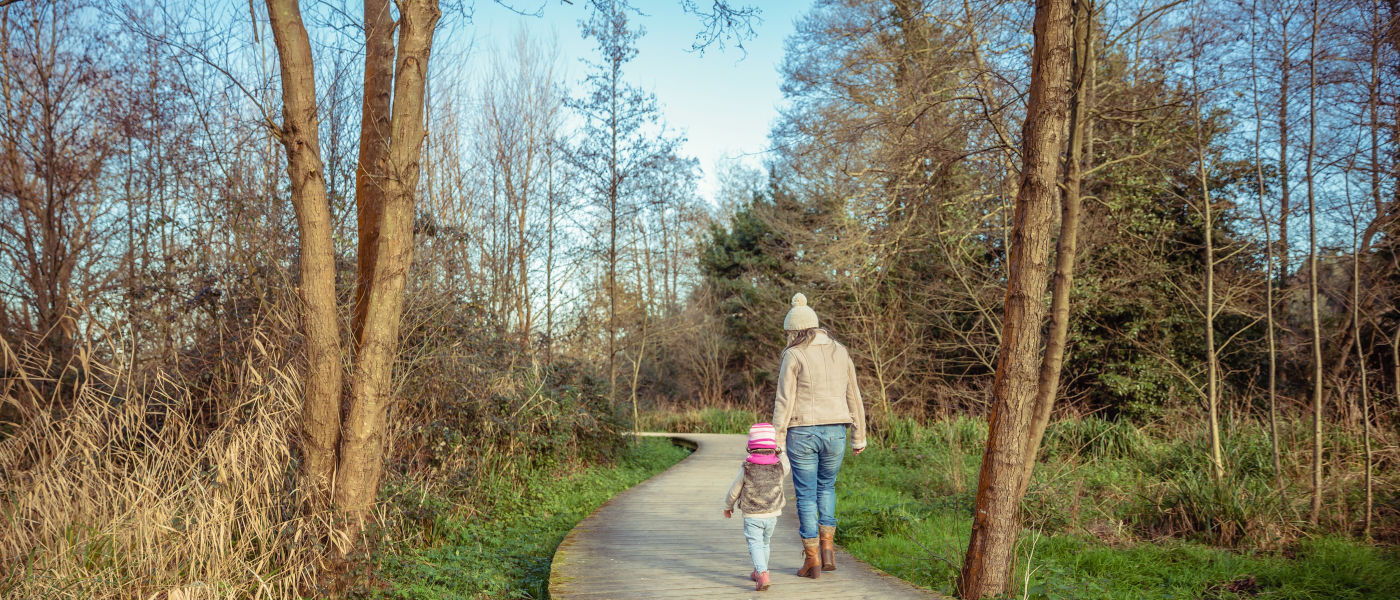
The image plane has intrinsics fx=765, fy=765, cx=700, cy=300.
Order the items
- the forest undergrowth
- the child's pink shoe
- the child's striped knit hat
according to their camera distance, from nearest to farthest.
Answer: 1. the forest undergrowth
2. the child's pink shoe
3. the child's striped knit hat

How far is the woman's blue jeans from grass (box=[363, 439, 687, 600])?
6.76 feet

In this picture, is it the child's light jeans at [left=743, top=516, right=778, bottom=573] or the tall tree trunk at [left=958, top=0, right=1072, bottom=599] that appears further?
the child's light jeans at [left=743, top=516, right=778, bottom=573]

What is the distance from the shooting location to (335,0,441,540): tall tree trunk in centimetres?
529

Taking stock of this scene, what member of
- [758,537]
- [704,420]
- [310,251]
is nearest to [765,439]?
[758,537]

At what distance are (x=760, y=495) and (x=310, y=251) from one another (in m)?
3.51

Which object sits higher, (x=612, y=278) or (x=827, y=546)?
(x=612, y=278)

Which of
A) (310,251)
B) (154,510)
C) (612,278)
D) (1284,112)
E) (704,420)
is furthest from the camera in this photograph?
(704,420)

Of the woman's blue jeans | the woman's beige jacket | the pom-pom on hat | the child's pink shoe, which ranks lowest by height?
the child's pink shoe

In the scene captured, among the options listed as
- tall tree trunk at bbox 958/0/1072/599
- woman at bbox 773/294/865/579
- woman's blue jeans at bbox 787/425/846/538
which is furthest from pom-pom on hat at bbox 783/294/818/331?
tall tree trunk at bbox 958/0/1072/599

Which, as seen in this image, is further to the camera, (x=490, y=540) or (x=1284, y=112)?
(x=1284, y=112)

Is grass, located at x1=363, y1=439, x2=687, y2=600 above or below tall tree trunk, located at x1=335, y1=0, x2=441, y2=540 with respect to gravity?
below

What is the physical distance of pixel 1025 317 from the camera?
15.0ft

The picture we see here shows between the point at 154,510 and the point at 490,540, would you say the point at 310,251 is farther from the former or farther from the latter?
the point at 490,540

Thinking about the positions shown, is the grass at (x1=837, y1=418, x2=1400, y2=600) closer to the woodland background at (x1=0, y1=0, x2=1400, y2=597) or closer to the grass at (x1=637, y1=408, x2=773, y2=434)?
the woodland background at (x1=0, y1=0, x2=1400, y2=597)
